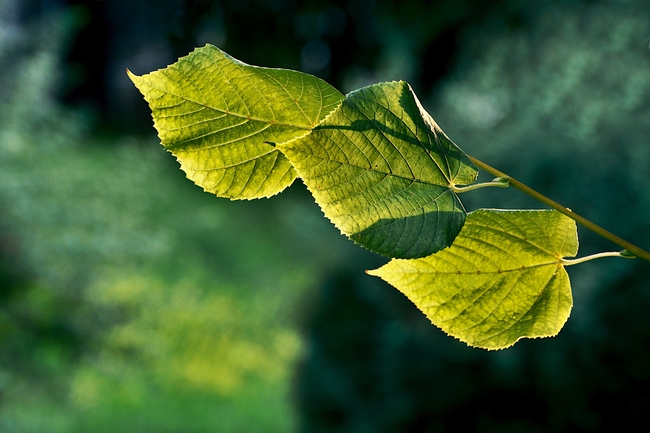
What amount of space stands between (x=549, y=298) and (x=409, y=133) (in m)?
0.11

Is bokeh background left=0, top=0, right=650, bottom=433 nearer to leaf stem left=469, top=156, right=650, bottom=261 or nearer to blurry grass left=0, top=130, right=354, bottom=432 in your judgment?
blurry grass left=0, top=130, right=354, bottom=432

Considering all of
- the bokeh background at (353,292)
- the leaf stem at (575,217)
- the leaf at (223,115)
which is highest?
the bokeh background at (353,292)

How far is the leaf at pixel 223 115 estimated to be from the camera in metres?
0.26

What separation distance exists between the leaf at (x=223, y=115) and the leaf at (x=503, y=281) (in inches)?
3.5

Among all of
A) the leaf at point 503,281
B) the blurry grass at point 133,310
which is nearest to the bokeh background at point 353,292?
Result: the blurry grass at point 133,310

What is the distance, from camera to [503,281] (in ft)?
0.99

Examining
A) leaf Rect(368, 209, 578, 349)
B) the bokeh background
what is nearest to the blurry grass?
the bokeh background

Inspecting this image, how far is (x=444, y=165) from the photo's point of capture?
0.25 m

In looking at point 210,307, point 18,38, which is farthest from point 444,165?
point 210,307

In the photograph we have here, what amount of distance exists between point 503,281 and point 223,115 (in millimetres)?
146

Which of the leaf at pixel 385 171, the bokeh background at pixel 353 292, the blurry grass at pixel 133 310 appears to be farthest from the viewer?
the blurry grass at pixel 133 310

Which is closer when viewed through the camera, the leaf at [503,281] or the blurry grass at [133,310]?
the leaf at [503,281]

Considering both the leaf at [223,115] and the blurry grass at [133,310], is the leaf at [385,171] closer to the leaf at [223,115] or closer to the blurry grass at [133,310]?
the leaf at [223,115]

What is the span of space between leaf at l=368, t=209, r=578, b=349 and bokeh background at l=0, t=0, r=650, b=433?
102 centimetres
